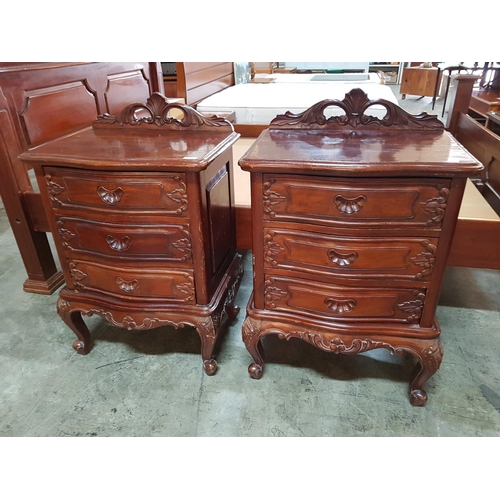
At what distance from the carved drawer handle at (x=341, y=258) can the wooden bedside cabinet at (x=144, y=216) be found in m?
0.39

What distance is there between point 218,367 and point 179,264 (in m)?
0.47

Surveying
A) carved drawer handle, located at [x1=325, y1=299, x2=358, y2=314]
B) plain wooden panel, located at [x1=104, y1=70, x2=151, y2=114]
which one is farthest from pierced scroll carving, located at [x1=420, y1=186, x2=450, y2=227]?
plain wooden panel, located at [x1=104, y1=70, x2=151, y2=114]

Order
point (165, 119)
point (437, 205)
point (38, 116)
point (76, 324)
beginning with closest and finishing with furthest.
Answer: point (437, 205) → point (165, 119) → point (76, 324) → point (38, 116)

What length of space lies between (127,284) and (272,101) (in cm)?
197

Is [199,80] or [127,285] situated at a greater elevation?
[199,80]

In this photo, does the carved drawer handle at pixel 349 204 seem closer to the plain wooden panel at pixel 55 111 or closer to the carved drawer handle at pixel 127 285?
the carved drawer handle at pixel 127 285

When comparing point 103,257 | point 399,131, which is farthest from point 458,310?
point 103,257

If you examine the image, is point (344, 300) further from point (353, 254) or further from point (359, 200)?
point (359, 200)

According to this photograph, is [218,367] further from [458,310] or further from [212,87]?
[212,87]

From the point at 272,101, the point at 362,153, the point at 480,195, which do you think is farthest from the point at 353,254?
the point at 272,101

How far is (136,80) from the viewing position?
2.33 metres

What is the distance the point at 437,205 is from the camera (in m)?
1.01

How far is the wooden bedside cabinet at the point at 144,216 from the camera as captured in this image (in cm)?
114

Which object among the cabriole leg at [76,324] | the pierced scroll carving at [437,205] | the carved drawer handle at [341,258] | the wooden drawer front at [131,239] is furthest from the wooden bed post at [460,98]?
the cabriole leg at [76,324]
